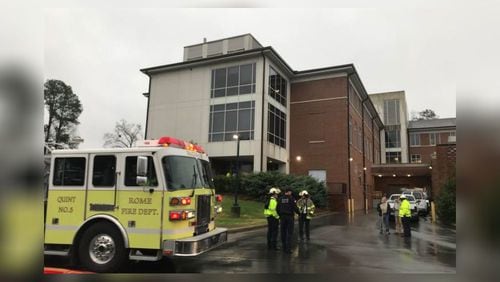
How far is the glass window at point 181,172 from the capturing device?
22.7ft

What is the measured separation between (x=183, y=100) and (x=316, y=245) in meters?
22.5

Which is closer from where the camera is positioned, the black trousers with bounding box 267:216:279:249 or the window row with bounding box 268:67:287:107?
the black trousers with bounding box 267:216:279:249

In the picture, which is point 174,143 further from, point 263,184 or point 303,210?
point 263,184

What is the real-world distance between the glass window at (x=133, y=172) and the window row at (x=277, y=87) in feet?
77.1

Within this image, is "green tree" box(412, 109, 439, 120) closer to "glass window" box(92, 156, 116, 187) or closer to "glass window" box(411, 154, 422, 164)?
"glass window" box(411, 154, 422, 164)

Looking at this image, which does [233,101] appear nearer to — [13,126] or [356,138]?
[356,138]

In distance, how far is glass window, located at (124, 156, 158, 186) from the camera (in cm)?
682

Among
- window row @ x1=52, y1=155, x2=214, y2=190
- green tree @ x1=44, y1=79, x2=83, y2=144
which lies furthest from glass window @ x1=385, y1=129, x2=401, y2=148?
window row @ x1=52, y1=155, x2=214, y2=190

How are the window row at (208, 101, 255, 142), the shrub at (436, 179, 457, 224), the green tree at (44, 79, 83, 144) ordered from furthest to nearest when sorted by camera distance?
the window row at (208, 101, 255, 142) → the shrub at (436, 179, 457, 224) → the green tree at (44, 79, 83, 144)

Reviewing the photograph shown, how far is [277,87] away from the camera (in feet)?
104

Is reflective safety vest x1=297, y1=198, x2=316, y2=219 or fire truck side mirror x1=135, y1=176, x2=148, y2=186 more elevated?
fire truck side mirror x1=135, y1=176, x2=148, y2=186

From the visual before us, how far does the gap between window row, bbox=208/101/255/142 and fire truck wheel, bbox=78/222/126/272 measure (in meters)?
22.1

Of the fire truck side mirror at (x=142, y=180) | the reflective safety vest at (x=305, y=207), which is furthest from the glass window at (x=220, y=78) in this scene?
the fire truck side mirror at (x=142, y=180)

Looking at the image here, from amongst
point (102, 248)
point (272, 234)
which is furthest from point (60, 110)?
point (272, 234)
